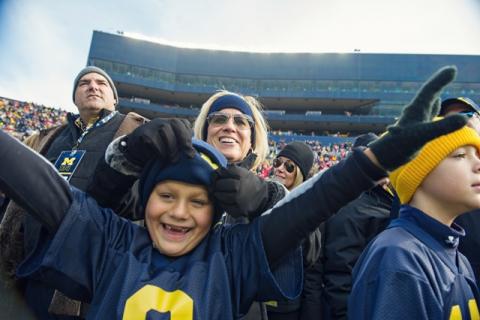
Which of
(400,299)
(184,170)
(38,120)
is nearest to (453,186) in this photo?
(400,299)

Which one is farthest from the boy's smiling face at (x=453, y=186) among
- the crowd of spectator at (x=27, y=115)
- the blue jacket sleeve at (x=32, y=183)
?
the crowd of spectator at (x=27, y=115)

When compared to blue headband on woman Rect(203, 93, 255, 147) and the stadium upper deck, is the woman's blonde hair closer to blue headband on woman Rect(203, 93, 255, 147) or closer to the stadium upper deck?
blue headband on woman Rect(203, 93, 255, 147)

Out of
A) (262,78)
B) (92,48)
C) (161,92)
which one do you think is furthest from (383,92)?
(92,48)

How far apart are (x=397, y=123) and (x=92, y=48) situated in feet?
147

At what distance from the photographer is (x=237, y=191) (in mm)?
1199

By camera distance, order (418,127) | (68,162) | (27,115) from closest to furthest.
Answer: (418,127)
(68,162)
(27,115)

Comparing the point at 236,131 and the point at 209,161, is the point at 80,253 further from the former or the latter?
the point at 236,131

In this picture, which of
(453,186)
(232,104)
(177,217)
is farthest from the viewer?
(232,104)

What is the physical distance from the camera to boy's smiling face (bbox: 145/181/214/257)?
4.41ft

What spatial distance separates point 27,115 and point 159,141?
33.6 metres

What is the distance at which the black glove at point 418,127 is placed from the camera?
1.01 metres

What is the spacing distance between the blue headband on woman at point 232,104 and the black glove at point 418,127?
4.46 ft

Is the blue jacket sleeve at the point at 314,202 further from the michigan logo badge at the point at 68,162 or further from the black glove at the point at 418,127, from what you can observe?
the michigan logo badge at the point at 68,162

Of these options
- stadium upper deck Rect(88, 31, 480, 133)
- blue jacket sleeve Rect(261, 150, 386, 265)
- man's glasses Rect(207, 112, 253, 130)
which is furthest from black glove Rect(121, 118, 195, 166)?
stadium upper deck Rect(88, 31, 480, 133)
